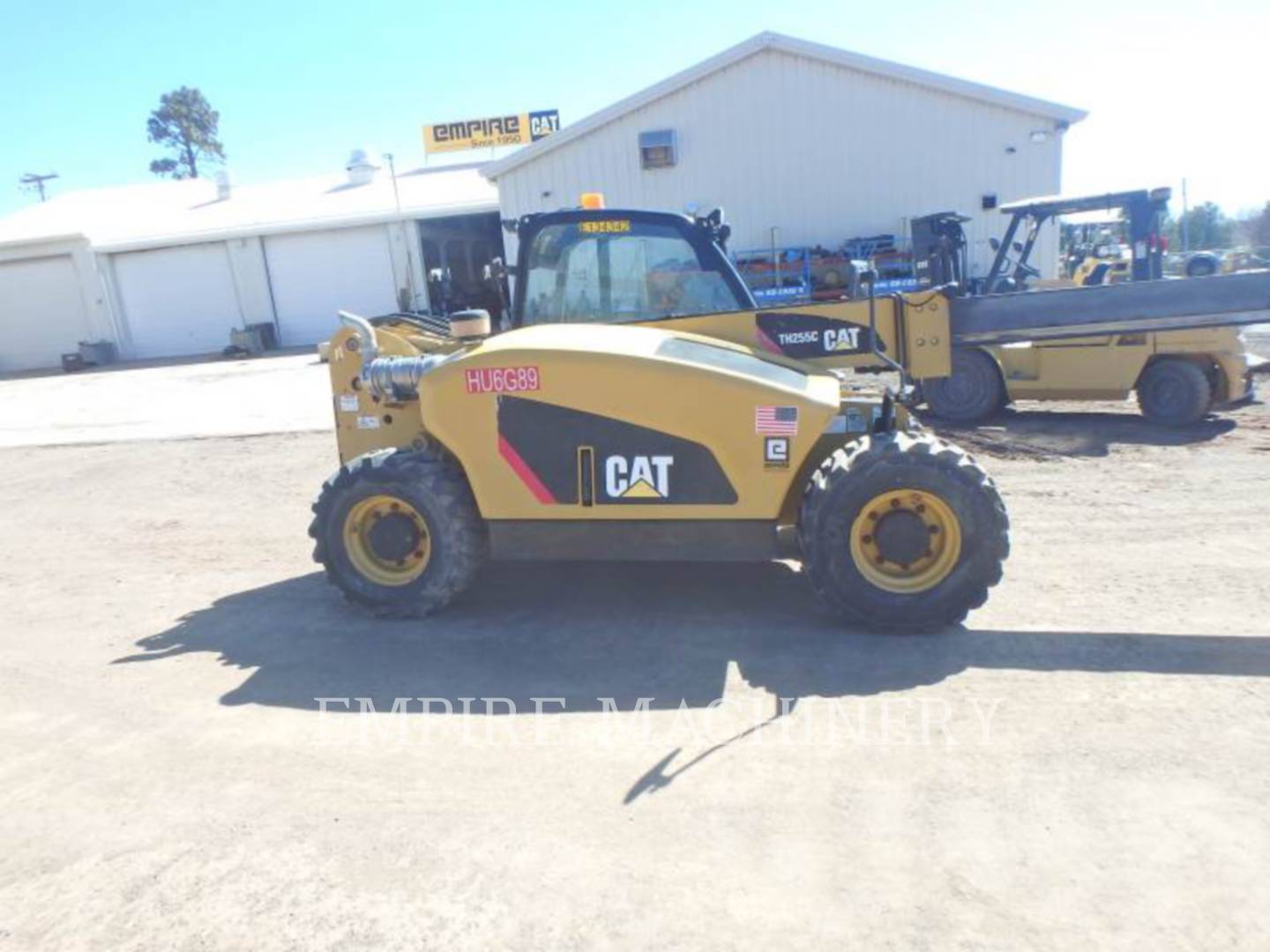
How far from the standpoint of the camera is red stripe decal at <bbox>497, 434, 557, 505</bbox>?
4.73 metres

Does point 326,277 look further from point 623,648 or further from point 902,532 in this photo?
point 902,532

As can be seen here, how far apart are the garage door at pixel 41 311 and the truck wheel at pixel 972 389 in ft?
94.3

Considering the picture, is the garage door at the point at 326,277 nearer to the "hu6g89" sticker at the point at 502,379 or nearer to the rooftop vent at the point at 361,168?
the rooftop vent at the point at 361,168

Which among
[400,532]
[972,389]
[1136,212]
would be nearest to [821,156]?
[1136,212]

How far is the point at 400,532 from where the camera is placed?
4996mm

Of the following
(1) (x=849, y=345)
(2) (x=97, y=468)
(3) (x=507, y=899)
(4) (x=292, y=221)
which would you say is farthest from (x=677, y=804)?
(4) (x=292, y=221)

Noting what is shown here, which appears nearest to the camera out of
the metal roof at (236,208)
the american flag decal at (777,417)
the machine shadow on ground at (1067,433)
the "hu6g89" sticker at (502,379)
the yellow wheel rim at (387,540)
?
the american flag decal at (777,417)

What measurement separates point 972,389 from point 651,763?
8.22m

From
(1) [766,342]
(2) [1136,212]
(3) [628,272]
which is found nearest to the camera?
(1) [766,342]

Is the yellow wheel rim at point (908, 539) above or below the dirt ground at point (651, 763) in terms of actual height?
above

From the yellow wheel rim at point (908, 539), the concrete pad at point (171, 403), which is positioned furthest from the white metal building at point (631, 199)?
the yellow wheel rim at point (908, 539)

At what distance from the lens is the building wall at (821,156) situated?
1983cm

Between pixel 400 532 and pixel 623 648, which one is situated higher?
pixel 400 532

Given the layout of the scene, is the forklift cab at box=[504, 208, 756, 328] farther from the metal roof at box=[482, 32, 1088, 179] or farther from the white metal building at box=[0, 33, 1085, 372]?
the metal roof at box=[482, 32, 1088, 179]
